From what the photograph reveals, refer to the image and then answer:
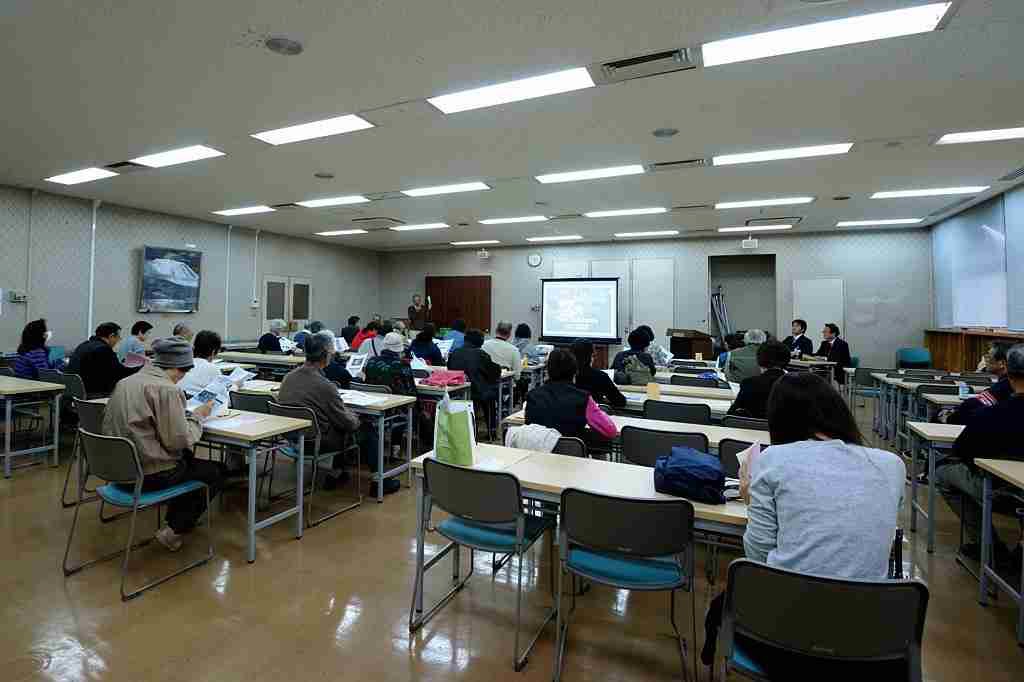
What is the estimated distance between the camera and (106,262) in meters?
7.59

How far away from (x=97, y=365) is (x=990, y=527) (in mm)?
6788

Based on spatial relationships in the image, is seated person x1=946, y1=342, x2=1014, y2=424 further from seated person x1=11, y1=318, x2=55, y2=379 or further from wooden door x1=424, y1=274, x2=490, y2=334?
wooden door x1=424, y1=274, x2=490, y2=334

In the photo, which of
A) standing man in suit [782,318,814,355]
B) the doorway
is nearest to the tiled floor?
standing man in suit [782,318,814,355]

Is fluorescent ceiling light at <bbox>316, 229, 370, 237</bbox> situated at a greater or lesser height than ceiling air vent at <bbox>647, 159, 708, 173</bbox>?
greater

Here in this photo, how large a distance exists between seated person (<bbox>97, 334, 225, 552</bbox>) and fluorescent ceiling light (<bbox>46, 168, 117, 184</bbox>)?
175 inches

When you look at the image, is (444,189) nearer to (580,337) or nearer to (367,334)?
(367,334)

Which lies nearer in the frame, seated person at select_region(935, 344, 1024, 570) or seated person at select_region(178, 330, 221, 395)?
seated person at select_region(935, 344, 1024, 570)

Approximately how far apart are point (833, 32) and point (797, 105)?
100 centimetres

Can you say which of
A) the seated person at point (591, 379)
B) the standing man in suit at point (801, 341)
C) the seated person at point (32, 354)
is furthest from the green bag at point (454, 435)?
the standing man in suit at point (801, 341)

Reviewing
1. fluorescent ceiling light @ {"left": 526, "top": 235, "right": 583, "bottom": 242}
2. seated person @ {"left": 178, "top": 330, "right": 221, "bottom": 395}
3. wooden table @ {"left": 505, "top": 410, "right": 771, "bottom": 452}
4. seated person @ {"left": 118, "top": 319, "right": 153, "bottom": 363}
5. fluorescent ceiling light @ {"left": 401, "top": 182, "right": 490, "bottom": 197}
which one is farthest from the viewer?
fluorescent ceiling light @ {"left": 526, "top": 235, "right": 583, "bottom": 242}

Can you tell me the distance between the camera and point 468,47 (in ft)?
9.59

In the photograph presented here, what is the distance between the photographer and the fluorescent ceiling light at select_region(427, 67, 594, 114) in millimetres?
3373

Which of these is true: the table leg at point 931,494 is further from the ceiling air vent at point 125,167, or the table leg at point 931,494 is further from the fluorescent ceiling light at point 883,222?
the ceiling air vent at point 125,167

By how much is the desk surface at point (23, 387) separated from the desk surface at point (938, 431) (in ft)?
21.6
